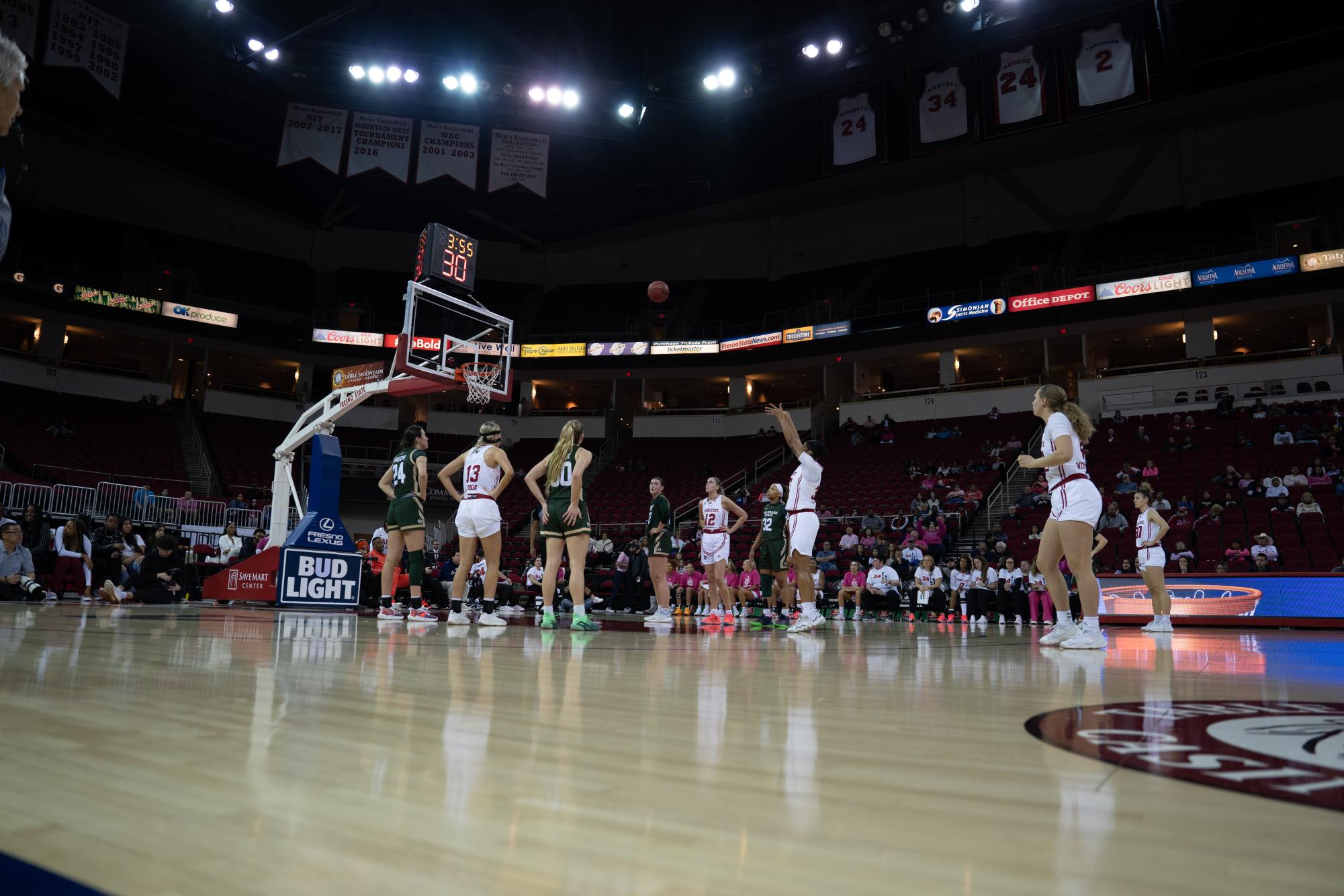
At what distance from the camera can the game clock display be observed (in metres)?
16.5

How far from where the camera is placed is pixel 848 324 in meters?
26.7

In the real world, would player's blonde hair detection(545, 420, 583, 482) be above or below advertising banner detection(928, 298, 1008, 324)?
below

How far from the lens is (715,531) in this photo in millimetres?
9594

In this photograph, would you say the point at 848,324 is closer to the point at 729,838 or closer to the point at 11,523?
the point at 11,523

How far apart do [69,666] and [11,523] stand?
350 inches

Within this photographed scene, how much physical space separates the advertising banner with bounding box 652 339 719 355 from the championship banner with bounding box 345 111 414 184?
998 cm

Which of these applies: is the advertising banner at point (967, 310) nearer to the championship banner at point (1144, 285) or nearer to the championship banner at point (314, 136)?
the championship banner at point (1144, 285)

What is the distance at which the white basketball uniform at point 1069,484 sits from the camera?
5.34 metres

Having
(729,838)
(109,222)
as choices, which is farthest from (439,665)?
(109,222)

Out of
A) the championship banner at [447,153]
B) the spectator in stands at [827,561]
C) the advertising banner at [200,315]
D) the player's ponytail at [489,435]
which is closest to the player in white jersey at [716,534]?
Result: the player's ponytail at [489,435]

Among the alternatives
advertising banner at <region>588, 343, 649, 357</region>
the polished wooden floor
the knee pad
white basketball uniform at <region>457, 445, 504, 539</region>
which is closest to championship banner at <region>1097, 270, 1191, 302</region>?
advertising banner at <region>588, 343, 649, 357</region>

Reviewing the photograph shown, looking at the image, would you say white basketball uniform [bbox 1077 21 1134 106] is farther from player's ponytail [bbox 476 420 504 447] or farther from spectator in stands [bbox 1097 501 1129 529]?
player's ponytail [bbox 476 420 504 447]

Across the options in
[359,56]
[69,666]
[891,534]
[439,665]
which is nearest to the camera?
[69,666]

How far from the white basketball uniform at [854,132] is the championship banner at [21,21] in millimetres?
19607
